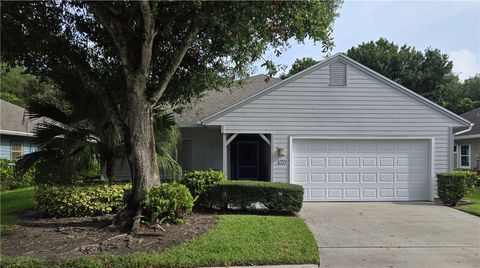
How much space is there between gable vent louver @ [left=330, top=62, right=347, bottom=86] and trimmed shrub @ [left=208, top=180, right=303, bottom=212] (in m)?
4.79

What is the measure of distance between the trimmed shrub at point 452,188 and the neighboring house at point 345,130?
0.71m

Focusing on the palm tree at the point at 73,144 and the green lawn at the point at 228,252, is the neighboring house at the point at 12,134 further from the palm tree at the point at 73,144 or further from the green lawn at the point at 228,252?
the green lawn at the point at 228,252

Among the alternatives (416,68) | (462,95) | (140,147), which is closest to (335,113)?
(140,147)

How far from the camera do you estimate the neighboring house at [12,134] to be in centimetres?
2019

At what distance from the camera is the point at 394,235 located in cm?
909

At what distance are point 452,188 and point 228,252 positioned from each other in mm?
9548

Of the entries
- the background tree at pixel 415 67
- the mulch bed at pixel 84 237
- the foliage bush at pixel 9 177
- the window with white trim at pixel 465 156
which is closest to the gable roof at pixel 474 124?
the window with white trim at pixel 465 156

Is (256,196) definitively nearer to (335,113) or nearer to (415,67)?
(335,113)

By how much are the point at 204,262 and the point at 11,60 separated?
725cm

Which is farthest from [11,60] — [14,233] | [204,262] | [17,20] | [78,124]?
[204,262]

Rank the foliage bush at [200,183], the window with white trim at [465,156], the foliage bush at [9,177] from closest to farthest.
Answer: the foliage bush at [200,183] < the foliage bush at [9,177] < the window with white trim at [465,156]

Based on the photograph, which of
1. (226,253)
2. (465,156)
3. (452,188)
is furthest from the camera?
(465,156)

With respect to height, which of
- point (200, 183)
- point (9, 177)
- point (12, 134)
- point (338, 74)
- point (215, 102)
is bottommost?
point (9, 177)

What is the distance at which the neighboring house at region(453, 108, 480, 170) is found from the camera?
2339 cm
